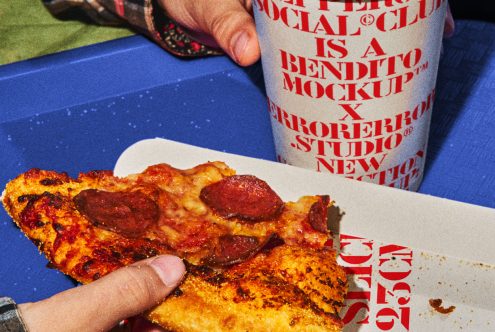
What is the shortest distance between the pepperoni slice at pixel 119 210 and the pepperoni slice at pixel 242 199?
8 centimetres

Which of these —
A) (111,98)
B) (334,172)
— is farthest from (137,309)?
(111,98)

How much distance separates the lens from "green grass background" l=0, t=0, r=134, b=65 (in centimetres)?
229

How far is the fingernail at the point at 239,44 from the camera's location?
3.60ft

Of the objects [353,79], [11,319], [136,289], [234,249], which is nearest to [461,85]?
[353,79]

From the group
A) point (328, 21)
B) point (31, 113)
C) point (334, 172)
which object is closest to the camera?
point (328, 21)

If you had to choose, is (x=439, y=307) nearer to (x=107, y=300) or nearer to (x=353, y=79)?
(x=353, y=79)

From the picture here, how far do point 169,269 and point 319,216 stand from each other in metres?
0.23

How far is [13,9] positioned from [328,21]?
76.4 inches

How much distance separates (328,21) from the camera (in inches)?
32.1

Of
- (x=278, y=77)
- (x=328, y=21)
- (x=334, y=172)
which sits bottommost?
(x=334, y=172)

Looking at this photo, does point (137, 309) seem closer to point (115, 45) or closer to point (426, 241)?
point (426, 241)

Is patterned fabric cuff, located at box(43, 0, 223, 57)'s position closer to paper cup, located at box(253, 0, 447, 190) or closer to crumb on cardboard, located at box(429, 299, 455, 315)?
paper cup, located at box(253, 0, 447, 190)

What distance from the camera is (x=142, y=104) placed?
137cm

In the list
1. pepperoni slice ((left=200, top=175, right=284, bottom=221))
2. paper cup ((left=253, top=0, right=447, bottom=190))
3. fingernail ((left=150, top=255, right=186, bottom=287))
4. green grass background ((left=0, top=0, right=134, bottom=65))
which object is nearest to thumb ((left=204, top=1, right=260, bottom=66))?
paper cup ((left=253, top=0, right=447, bottom=190))
